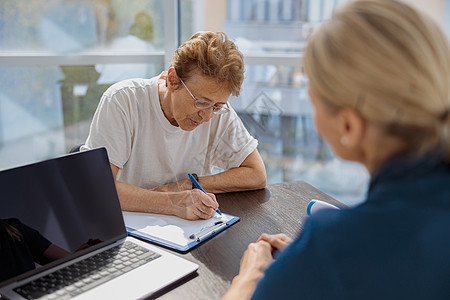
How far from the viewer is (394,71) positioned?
0.63m

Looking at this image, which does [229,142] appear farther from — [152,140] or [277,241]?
[277,241]

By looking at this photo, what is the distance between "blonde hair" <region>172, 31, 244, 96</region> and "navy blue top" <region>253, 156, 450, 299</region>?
3.07ft

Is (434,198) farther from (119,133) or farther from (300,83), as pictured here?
(300,83)

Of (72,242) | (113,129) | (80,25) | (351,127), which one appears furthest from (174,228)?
(80,25)

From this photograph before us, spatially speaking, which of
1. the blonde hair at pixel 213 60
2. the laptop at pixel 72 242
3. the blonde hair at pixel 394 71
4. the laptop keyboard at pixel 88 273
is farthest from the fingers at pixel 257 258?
the blonde hair at pixel 213 60

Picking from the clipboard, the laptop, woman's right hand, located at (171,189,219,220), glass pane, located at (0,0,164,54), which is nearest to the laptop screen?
the laptop

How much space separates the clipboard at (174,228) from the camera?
122 centimetres

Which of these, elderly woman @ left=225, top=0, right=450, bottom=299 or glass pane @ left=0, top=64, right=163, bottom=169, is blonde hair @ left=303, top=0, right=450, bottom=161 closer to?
elderly woman @ left=225, top=0, right=450, bottom=299

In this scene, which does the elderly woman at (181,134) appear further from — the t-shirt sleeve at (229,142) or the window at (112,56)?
the window at (112,56)

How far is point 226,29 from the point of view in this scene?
3.33 meters

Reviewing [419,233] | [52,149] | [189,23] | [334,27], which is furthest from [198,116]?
[52,149]

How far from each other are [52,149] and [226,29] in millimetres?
1640

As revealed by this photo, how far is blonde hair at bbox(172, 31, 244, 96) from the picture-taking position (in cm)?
153

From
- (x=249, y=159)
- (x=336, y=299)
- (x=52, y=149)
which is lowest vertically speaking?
(x=52, y=149)
